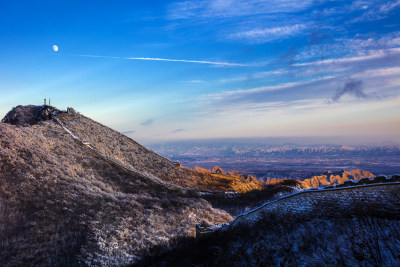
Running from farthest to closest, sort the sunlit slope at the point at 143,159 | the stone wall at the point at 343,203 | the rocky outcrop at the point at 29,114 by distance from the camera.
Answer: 1. the rocky outcrop at the point at 29,114
2. the sunlit slope at the point at 143,159
3. the stone wall at the point at 343,203

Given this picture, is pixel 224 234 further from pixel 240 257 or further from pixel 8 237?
pixel 8 237

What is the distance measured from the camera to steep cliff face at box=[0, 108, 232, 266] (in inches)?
361

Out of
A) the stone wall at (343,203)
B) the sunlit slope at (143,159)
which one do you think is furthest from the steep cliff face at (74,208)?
the stone wall at (343,203)

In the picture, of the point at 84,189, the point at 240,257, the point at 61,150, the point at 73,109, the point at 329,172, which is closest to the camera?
the point at 240,257

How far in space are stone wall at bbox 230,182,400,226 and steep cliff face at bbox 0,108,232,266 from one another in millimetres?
5052

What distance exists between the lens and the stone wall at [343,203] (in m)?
6.29

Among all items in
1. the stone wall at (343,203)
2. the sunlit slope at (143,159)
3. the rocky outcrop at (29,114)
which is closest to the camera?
the stone wall at (343,203)

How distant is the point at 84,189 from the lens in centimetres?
1335

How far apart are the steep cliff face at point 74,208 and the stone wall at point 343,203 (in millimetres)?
5052

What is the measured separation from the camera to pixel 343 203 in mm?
7043

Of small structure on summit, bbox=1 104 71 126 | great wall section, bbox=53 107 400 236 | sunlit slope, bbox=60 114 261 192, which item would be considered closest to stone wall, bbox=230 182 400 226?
great wall section, bbox=53 107 400 236

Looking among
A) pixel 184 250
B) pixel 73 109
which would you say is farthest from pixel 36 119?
pixel 184 250

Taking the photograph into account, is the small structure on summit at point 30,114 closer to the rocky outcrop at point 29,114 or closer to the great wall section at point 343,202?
the rocky outcrop at point 29,114

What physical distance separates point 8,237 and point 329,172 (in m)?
37.3
